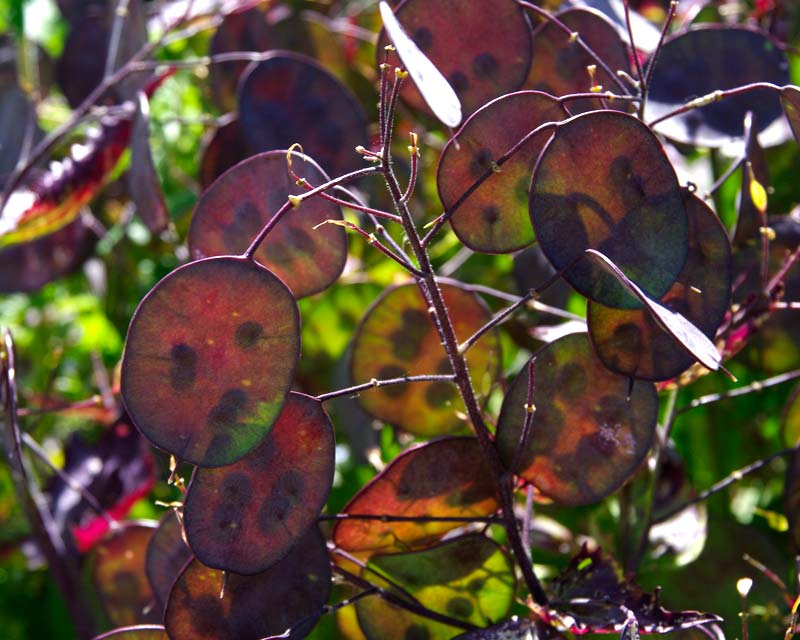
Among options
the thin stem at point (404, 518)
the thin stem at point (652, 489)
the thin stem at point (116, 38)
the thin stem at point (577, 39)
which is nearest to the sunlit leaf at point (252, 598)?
the thin stem at point (404, 518)

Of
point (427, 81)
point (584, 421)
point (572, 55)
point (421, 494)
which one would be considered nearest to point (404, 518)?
point (421, 494)

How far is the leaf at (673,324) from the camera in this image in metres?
0.50

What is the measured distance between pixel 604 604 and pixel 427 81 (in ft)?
1.06

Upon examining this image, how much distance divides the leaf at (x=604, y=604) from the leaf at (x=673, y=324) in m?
0.15

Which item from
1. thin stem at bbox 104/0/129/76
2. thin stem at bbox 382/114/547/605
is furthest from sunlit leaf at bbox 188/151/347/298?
thin stem at bbox 104/0/129/76

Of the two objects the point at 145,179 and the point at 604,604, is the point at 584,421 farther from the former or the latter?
the point at 145,179

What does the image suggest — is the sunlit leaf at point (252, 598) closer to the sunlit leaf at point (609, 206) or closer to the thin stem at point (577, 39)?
the sunlit leaf at point (609, 206)

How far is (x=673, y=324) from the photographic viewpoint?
507 millimetres

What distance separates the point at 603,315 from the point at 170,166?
784 millimetres

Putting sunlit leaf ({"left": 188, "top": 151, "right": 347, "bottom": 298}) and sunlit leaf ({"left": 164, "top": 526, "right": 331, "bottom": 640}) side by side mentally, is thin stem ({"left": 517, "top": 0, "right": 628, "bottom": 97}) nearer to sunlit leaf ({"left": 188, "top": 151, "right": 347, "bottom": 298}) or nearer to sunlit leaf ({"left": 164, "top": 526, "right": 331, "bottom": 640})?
sunlit leaf ({"left": 188, "top": 151, "right": 347, "bottom": 298})

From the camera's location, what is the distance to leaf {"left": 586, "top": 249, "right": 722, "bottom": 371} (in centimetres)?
50

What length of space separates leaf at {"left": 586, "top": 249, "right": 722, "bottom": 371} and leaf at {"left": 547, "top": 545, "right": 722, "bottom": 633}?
15cm

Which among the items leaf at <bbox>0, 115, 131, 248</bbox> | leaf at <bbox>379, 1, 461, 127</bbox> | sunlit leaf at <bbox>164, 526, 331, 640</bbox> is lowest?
sunlit leaf at <bbox>164, 526, 331, 640</bbox>

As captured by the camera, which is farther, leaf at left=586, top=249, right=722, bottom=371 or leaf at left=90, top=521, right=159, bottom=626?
leaf at left=90, top=521, right=159, bottom=626
